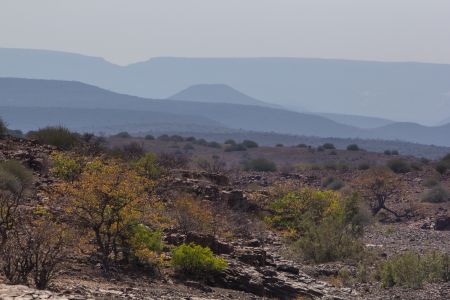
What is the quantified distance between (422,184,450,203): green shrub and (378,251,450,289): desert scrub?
22.7m

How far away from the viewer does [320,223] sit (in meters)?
25.8

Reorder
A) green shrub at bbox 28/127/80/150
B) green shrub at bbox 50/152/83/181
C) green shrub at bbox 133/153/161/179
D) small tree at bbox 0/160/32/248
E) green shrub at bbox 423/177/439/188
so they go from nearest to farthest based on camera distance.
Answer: small tree at bbox 0/160/32/248 < green shrub at bbox 50/152/83/181 < green shrub at bbox 133/153/161/179 < green shrub at bbox 28/127/80/150 < green shrub at bbox 423/177/439/188

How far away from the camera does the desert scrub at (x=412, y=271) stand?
18812 mm

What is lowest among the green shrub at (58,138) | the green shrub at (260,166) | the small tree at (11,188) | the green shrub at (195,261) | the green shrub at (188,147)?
the green shrub at (188,147)

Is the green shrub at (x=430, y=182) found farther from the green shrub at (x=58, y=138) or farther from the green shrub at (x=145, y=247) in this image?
the green shrub at (x=145, y=247)

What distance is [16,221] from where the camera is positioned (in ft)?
49.8

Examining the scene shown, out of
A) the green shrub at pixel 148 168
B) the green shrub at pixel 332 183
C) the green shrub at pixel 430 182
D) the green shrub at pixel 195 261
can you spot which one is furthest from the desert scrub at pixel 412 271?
the green shrub at pixel 430 182

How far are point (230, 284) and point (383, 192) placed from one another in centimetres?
2661

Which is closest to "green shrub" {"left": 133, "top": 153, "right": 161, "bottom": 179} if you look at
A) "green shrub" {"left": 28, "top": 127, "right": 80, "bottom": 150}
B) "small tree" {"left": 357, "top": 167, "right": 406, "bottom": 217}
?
"green shrub" {"left": 28, "top": 127, "right": 80, "bottom": 150}

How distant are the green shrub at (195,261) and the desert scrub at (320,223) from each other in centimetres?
673

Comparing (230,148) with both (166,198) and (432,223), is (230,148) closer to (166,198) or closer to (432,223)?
(432,223)

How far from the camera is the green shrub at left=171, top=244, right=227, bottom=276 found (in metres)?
16.1

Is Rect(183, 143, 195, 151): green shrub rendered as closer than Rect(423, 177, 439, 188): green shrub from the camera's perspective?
No

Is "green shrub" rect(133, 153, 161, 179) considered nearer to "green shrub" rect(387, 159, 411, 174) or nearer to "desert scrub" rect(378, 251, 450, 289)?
"desert scrub" rect(378, 251, 450, 289)
